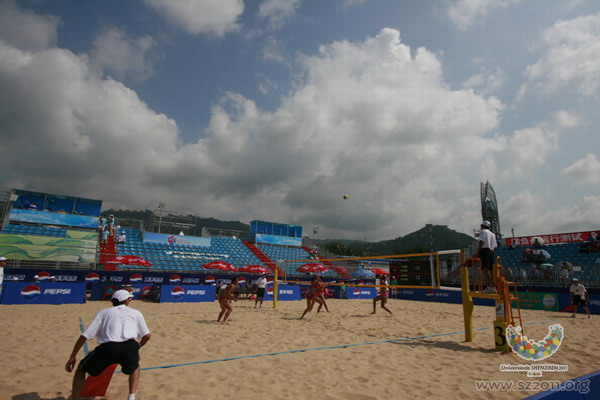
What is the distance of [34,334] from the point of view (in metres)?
6.97

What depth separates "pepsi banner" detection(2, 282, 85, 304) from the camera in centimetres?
1244

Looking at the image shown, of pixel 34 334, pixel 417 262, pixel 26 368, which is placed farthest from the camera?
pixel 417 262

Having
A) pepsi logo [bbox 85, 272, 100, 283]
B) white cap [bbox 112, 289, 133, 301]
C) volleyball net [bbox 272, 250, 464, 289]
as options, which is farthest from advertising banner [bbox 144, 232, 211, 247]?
white cap [bbox 112, 289, 133, 301]

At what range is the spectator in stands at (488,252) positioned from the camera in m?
6.46

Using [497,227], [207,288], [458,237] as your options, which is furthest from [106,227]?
[458,237]

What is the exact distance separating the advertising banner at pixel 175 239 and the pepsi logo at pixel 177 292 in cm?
1247

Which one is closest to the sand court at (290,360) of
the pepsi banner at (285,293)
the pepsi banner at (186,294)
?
the pepsi banner at (186,294)

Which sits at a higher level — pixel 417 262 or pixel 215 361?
pixel 417 262

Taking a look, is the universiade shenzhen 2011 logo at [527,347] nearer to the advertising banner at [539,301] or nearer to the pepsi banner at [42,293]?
the advertising banner at [539,301]

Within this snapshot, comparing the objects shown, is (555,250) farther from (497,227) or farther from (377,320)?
(377,320)

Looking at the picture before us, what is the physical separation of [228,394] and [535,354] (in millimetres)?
5549

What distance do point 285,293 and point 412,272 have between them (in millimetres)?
7920

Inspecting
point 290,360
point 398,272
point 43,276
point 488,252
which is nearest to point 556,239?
point 398,272

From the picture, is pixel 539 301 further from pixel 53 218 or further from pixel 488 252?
pixel 53 218
